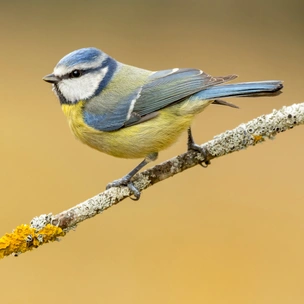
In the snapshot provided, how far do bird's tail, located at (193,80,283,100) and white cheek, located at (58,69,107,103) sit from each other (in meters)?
0.28

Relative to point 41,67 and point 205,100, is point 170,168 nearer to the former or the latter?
point 205,100

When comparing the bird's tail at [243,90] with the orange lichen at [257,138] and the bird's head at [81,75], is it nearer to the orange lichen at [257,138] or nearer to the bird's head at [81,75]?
the orange lichen at [257,138]

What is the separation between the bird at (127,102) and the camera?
152cm

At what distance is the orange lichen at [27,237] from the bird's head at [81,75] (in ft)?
1.45

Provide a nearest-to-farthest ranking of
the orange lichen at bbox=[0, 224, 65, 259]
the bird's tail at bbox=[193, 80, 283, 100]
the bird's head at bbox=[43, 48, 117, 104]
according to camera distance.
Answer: the orange lichen at bbox=[0, 224, 65, 259], the bird's tail at bbox=[193, 80, 283, 100], the bird's head at bbox=[43, 48, 117, 104]

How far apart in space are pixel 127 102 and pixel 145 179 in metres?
0.27

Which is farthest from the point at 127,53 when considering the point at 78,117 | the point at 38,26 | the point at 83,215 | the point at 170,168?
the point at 83,215

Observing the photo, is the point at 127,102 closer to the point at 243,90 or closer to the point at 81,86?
the point at 81,86

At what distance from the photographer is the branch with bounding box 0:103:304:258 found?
122 centimetres

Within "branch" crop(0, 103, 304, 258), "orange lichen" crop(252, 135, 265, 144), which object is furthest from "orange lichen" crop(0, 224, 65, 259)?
"orange lichen" crop(252, 135, 265, 144)

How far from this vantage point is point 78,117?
1586 millimetres

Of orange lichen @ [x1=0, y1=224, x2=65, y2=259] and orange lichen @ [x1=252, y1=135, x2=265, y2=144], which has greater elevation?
orange lichen @ [x1=252, y1=135, x2=265, y2=144]

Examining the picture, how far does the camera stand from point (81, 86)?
1.56 metres

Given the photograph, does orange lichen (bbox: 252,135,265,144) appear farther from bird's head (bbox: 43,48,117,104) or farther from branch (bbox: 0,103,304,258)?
bird's head (bbox: 43,48,117,104)
